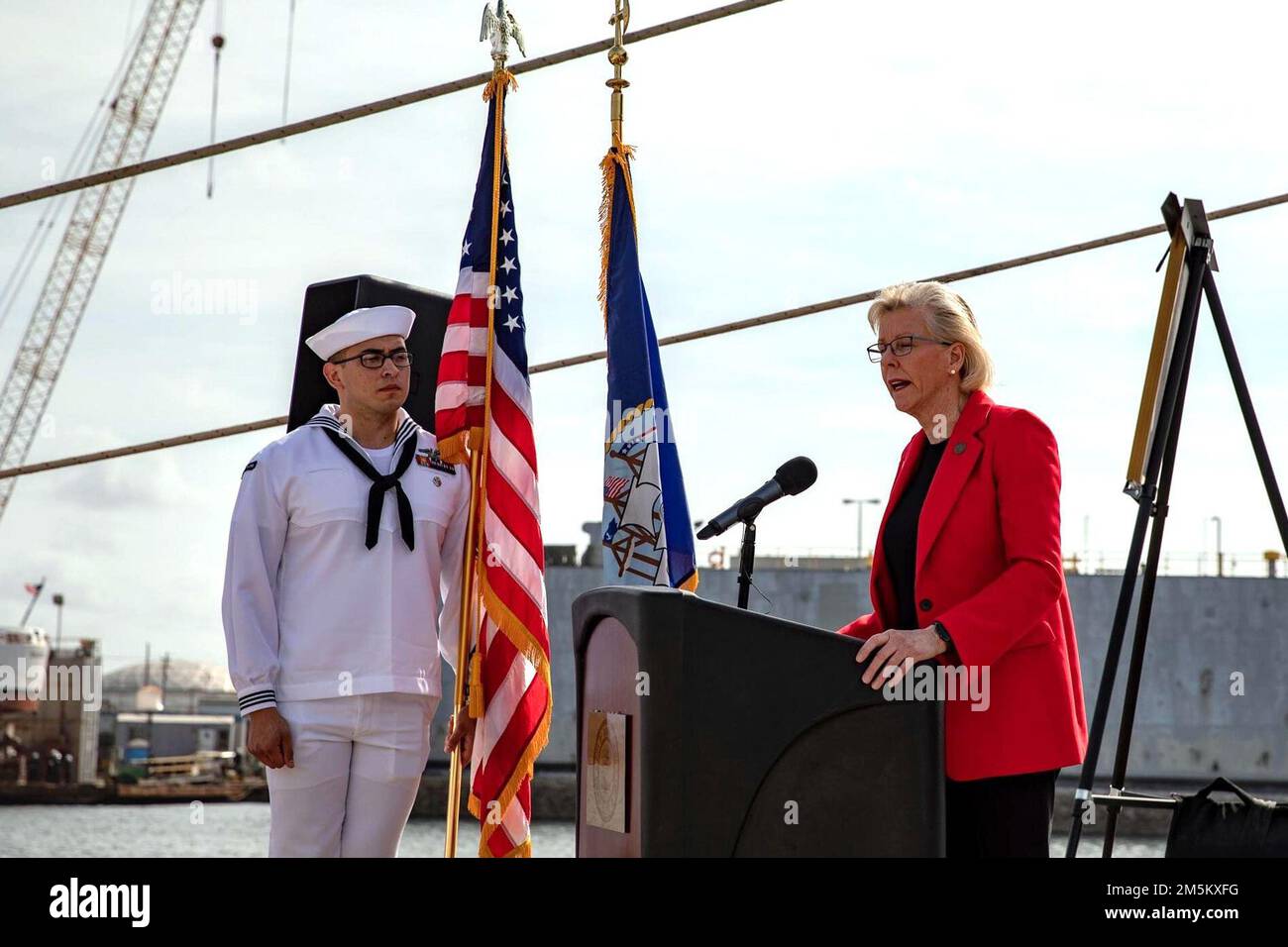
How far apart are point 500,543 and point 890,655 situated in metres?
1.57

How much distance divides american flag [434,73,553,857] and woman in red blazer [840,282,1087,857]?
1.20 metres

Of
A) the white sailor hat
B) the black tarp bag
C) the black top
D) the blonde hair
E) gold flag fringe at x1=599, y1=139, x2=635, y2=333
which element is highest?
gold flag fringe at x1=599, y1=139, x2=635, y2=333

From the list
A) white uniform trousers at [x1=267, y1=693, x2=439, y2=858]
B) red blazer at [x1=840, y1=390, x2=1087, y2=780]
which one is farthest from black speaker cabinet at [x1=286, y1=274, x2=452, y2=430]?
red blazer at [x1=840, y1=390, x2=1087, y2=780]

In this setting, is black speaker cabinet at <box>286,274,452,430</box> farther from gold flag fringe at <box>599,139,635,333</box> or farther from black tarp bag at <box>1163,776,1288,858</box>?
black tarp bag at <box>1163,776,1288,858</box>

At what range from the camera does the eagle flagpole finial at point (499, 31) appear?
14.0 feet

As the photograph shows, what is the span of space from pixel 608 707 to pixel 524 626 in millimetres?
1304

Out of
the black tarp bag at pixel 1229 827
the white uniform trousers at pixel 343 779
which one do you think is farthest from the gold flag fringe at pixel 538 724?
the black tarp bag at pixel 1229 827

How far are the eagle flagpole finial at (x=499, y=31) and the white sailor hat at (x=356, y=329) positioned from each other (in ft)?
3.76

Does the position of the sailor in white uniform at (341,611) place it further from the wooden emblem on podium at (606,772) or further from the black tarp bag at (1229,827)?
the black tarp bag at (1229,827)

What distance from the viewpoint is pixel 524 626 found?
12.5 feet

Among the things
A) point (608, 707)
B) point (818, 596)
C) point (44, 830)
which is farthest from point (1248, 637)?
point (608, 707)

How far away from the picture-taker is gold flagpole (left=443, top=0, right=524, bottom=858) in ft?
12.0

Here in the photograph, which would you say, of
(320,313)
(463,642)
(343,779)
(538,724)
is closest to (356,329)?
(320,313)
